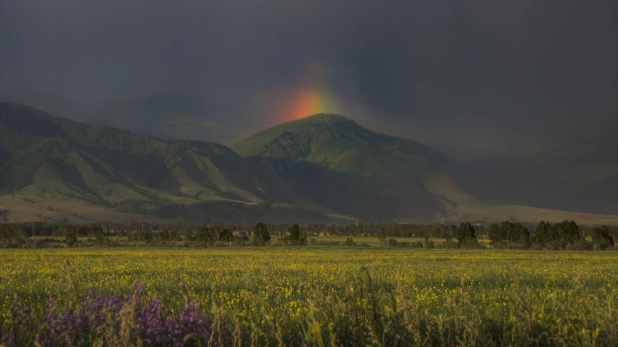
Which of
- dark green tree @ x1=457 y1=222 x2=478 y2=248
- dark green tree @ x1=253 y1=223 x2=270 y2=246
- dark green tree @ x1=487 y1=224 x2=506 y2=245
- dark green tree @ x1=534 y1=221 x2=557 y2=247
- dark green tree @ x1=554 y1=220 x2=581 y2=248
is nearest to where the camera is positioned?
dark green tree @ x1=534 y1=221 x2=557 y2=247

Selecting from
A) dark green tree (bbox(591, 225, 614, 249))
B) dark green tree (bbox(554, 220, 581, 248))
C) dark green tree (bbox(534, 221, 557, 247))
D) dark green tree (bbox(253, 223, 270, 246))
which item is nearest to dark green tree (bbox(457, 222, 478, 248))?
dark green tree (bbox(534, 221, 557, 247))

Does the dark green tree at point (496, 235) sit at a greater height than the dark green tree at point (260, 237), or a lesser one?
greater

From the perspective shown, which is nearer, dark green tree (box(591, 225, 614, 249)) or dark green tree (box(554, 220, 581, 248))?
dark green tree (box(591, 225, 614, 249))

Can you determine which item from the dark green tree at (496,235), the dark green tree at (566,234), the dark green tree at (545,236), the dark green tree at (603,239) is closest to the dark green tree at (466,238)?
the dark green tree at (496,235)

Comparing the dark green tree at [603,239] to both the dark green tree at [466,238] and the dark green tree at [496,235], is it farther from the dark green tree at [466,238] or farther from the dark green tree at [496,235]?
the dark green tree at [466,238]

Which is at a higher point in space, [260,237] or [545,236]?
[545,236]

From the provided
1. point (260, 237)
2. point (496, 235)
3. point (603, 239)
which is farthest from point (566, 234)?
point (260, 237)

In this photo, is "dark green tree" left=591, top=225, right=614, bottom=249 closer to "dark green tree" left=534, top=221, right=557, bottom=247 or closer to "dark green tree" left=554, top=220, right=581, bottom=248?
"dark green tree" left=554, top=220, right=581, bottom=248

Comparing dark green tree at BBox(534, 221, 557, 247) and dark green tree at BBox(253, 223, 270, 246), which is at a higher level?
dark green tree at BBox(534, 221, 557, 247)

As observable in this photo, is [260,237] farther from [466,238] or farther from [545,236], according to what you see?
[545,236]

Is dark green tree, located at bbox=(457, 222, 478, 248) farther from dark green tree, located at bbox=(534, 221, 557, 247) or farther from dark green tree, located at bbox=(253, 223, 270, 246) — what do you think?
dark green tree, located at bbox=(253, 223, 270, 246)

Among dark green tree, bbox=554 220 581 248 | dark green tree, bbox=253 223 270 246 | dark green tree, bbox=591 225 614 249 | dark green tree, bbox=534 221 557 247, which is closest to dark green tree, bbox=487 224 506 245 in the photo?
dark green tree, bbox=534 221 557 247

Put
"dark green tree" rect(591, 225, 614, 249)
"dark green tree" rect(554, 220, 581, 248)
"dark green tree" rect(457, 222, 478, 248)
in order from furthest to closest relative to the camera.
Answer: "dark green tree" rect(457, 222, 478, 248) → "dark green tree" rect(554, 220, 581, 248) → "dark green tree" rect(591, 225, 614, 249)

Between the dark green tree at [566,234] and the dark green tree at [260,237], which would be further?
the dark green tree at [260,237]
